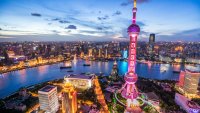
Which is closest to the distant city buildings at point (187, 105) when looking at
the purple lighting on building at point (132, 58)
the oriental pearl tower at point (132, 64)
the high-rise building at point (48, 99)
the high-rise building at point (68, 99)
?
the oriental pearl tower at point (132, 64)

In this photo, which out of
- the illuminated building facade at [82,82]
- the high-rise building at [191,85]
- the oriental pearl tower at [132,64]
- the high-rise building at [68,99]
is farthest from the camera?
the illuminated building facade at [82,82]

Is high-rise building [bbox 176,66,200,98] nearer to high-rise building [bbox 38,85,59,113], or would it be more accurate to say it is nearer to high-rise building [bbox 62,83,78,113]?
high-rise building [bbox 62,83,78,113]

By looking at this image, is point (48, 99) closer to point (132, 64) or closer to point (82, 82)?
point (82, 82)

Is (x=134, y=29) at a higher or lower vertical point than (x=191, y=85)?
higher

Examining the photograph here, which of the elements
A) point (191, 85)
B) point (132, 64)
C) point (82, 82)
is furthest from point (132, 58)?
point (191, 85)

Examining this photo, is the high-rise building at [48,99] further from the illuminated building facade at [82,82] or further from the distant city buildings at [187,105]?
the distant city buildings at [187,105]

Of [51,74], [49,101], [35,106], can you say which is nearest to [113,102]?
[49,101]

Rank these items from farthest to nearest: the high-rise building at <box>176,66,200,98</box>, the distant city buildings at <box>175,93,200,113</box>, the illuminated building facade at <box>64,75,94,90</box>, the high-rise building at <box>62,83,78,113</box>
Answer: the illuminated building facade at <box>64,75,94,90</box> < the high-rise building at <box>176,66,200,98</box> < the distant city buildings at <box>175,93,200,113</box> < the high-rise building at <box>62,83,78,113</box>

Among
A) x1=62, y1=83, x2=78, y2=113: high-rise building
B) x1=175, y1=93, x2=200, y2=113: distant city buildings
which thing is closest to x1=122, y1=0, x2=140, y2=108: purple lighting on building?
x1=175, y1=93, x2=200, y2=113: distant city buildings

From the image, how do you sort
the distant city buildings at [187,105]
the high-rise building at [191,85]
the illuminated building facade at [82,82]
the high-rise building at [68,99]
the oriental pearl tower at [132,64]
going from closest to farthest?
the high-rise building at [68,99], the distant city buildings at [187,105], the oriental pearl tower at [132,64], the high-rise building at [191,85], the illuminated building facade at [82,82]

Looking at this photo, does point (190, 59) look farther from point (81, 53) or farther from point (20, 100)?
point (20, 100)

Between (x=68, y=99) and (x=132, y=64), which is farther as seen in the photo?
(x=132, y=64)
